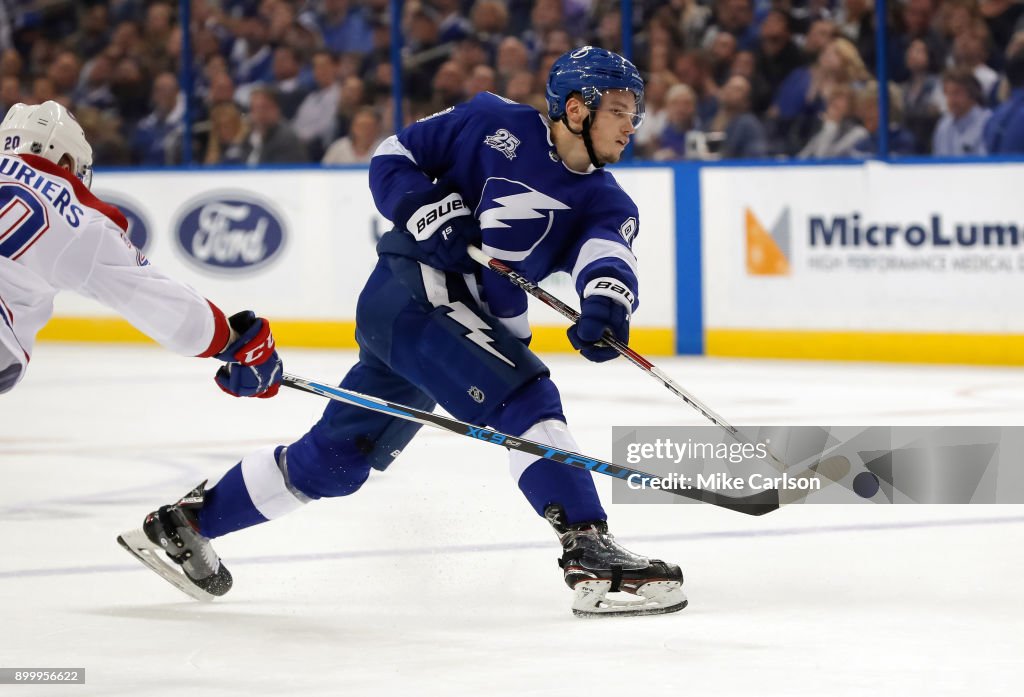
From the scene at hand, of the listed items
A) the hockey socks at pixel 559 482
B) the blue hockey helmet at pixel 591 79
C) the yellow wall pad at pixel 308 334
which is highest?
the blue hockey helmet at pixel 591 79

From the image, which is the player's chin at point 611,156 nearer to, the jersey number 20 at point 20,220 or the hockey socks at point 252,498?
the hockey socks at point 252,498

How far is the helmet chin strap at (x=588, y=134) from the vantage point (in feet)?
11.6

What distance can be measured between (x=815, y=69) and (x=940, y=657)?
5678mm

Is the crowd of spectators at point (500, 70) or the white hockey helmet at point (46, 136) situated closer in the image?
the white hockey helmet at point (46, 136)

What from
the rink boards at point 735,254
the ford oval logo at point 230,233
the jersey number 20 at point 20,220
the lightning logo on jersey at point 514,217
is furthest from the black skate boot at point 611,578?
the ford oval logo at point 230,233

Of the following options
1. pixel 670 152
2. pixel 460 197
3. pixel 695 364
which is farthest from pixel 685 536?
pixel 670 152

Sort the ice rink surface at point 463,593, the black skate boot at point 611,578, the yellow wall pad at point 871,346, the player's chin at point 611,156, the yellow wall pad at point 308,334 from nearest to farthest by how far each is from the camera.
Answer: the ice rink surface at point 463,593 < the black skate boot at point 611,578 < the player's chin at point 611,156 < the yellow wall pad at point 871,346 < the yellow wall pad at point 308,334

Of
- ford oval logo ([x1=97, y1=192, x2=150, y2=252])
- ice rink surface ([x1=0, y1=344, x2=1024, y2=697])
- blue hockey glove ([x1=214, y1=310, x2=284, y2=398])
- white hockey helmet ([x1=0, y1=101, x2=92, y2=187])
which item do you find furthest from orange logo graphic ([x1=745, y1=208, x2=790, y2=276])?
white hockey helmet ([x1=0, y1=101, x2=92, y2=187])

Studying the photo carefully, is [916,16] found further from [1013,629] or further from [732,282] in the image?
[1013,629]

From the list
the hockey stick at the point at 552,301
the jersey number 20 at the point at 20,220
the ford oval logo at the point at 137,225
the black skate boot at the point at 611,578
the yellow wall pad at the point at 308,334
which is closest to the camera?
the jersey number 20 at the point at 20,220

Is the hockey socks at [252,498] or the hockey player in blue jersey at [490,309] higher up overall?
the hockey player in blue jersey at [490,309]

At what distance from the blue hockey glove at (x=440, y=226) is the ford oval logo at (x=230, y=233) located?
6057mm

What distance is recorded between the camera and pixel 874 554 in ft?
13.0

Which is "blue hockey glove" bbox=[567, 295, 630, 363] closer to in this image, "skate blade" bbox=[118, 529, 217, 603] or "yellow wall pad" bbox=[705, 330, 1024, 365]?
"skate blade" bbox=[118, 529, 217, 603]
